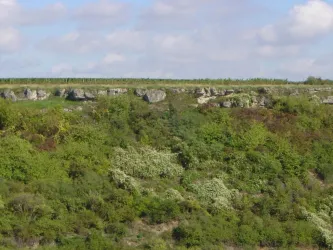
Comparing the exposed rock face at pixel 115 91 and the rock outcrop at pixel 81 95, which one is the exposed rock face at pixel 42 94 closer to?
the rock outcrop at pixel 81 95

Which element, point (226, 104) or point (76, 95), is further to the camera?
point (226, 104)

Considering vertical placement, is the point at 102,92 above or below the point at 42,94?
above

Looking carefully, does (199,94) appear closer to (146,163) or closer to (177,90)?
(177,90)

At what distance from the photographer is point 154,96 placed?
43.4m

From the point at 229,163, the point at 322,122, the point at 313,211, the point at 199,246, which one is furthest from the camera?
the point at 322,122

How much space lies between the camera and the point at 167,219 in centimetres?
3188

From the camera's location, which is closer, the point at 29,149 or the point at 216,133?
the point at 29,149

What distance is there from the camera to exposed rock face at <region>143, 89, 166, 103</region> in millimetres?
43188

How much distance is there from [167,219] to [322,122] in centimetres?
1539

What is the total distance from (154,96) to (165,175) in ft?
29.7

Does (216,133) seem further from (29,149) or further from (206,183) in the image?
(29,149)

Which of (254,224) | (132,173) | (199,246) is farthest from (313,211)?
(132,173)

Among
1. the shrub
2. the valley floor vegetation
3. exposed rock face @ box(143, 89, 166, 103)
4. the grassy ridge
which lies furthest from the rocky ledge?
the shrub

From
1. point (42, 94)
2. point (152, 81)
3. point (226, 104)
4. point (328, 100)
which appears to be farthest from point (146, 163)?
point (328, 100)
